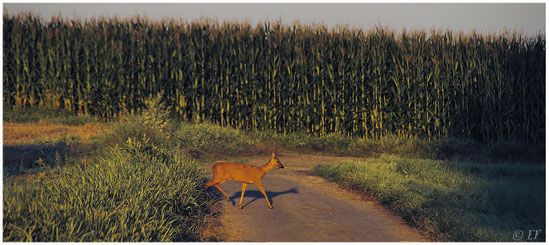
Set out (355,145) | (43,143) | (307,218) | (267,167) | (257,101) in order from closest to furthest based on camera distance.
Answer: (267,167) < (307,218) < (43,143) < (355,145) < (257,101)

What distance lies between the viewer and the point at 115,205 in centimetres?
456

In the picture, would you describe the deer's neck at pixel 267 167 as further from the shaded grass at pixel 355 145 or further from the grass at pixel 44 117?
the grass at pixel 44 117

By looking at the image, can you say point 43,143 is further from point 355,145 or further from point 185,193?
point 355,145

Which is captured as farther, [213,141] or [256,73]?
[256,73]

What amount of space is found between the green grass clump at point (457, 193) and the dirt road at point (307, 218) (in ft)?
0.84

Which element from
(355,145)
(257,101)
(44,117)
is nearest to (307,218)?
(355,145)

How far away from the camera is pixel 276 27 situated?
13570 millimetres

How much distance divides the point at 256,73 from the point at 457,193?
329 inches

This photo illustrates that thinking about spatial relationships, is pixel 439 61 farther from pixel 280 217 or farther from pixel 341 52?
pixel 280 217

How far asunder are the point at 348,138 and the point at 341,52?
95.1 inches

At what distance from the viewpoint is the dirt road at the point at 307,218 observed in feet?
14.7

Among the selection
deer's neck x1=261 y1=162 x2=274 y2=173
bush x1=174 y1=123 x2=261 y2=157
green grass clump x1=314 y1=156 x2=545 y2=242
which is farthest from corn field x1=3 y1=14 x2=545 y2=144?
deer's neck x1=261 y1=162 x2=274 y2=173

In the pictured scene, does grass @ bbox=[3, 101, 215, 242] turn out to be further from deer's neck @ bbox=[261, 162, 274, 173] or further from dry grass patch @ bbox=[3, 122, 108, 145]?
dry grass patch @ bbox=[3, 122, 108, 145]

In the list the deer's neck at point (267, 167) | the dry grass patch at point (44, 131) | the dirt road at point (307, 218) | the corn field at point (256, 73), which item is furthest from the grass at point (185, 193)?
the corn field at point (256, 73)
